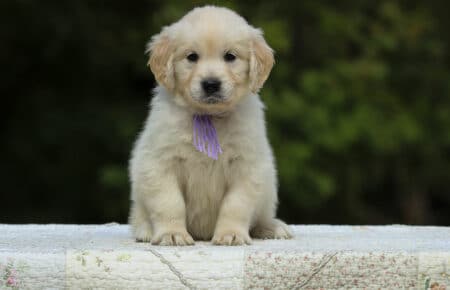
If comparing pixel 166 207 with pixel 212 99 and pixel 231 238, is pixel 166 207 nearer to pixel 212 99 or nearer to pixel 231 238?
pixel 231 238

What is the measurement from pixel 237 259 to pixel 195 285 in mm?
235

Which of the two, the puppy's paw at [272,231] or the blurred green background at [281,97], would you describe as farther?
the blurred green background at [281,97]

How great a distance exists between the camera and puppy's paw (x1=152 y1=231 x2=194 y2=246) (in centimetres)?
507

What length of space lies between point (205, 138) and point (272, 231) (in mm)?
832

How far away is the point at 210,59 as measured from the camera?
5176mm

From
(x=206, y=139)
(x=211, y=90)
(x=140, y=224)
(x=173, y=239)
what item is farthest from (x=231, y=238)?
(x=211, y=90)

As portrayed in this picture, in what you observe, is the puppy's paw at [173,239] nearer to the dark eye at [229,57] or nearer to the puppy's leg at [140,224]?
the puppy's leg at [140,224]

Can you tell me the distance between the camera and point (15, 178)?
11758 millimetres

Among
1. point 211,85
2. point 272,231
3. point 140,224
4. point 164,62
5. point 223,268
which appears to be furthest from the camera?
point 272,231

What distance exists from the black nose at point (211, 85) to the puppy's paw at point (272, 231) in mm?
1036

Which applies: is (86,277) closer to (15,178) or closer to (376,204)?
(15,178)

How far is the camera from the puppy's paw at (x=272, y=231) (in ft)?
18.7

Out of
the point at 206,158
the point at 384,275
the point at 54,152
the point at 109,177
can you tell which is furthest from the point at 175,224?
the point at 54,152

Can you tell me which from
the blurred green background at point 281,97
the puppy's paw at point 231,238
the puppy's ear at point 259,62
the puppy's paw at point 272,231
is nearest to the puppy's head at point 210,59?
the puppy's ear at point 259,62
